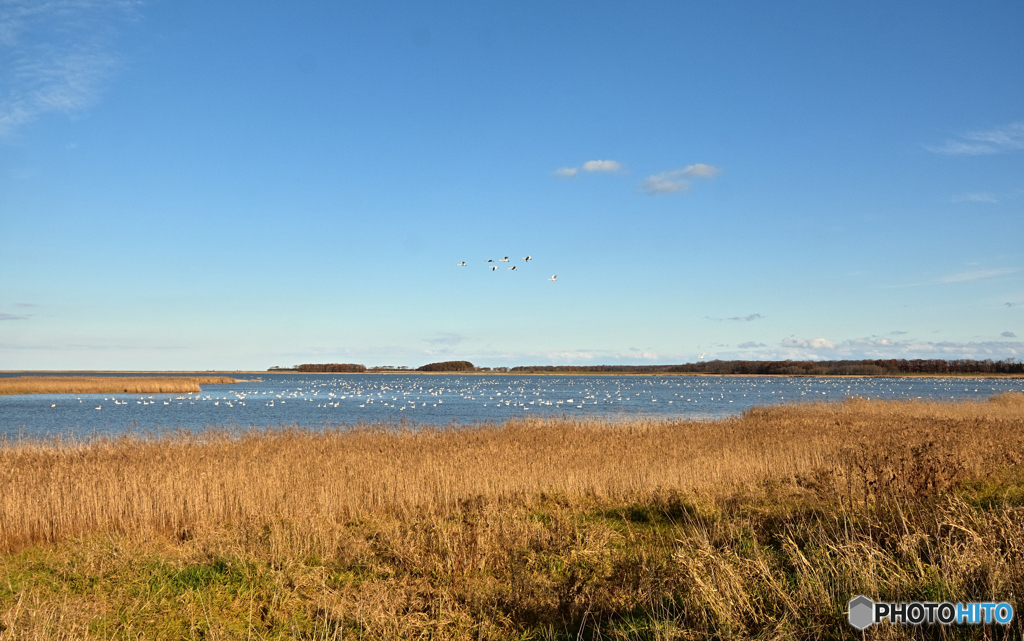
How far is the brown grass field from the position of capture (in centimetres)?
604

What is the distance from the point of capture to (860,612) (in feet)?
17.3

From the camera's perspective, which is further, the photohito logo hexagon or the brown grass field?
→ the brown grass field

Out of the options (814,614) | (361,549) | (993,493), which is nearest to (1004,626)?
(814,614)

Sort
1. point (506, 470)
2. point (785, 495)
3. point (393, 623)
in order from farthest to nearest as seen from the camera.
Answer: point (506, 470)
point (785, 495)
point (393, 623)

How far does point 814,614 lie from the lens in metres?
5.51

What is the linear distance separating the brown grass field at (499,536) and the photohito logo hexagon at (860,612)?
0.51 feet

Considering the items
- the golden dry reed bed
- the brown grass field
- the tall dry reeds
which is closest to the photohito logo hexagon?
the brown grass field

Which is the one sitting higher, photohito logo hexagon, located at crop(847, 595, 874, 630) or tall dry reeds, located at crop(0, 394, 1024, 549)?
photohito logo hexagon, located at crop(847, 595, 874, 630)

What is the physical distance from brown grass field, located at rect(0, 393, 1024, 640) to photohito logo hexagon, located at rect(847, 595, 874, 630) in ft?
0.51

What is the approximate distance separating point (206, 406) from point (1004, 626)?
158ft

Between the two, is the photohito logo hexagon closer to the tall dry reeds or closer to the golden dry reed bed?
the tall dry reeds

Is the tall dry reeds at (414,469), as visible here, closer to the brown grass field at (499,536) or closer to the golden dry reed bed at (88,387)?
the brown grass field at (499,536)

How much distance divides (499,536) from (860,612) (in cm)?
452

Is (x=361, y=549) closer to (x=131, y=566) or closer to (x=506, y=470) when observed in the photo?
(x=131, y=566)
